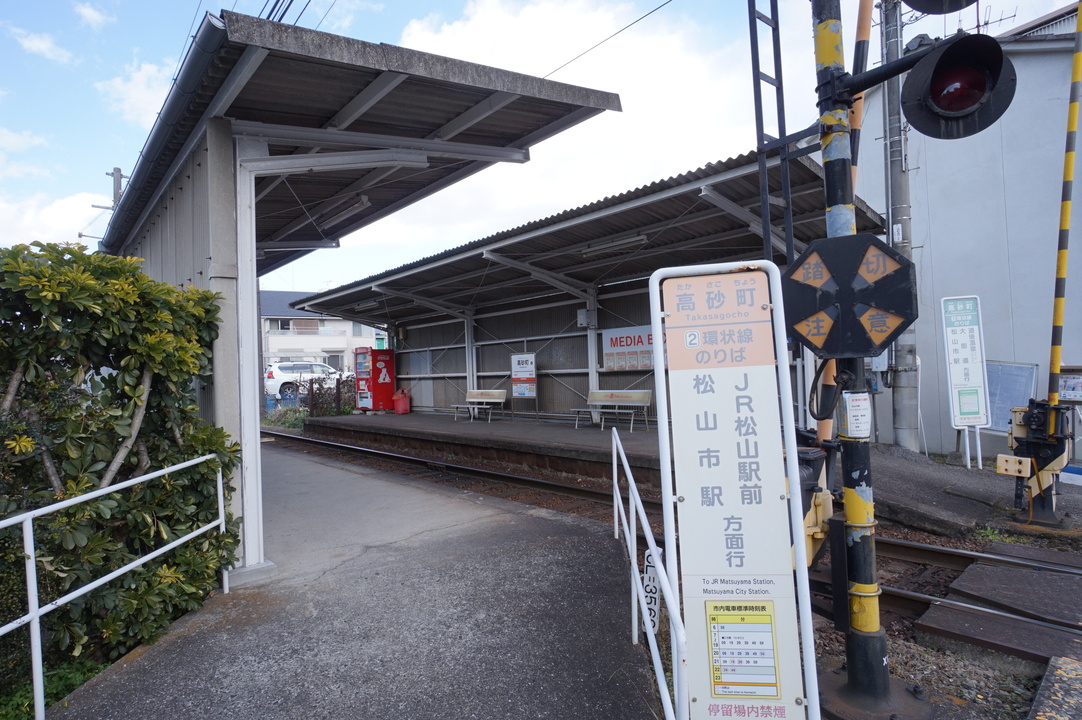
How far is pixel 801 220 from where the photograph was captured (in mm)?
8867

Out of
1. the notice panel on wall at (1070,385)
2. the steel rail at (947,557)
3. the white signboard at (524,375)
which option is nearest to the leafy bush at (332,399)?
the white signboard at (524,375)

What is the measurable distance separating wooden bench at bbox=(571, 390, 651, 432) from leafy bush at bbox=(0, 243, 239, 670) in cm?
918

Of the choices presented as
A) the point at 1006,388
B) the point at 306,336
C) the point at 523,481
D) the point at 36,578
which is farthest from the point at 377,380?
the point at 306,336

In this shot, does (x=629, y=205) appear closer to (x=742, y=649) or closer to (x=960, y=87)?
(x=960, y=87)

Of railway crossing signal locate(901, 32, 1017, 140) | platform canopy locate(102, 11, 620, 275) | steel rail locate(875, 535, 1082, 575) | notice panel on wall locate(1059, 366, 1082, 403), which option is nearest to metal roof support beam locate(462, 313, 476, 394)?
platform canopy locate(102, 11, 620, 275)

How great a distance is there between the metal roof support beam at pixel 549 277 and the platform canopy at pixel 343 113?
11.7 ft

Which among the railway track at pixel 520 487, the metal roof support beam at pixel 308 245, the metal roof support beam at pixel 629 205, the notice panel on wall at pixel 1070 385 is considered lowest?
the railway track at pixel 520 487

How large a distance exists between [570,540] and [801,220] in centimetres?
611

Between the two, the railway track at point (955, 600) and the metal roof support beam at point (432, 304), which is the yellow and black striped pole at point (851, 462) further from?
the metal roof support beam at point (432, 304)

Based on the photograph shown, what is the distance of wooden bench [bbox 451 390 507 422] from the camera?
15.7m

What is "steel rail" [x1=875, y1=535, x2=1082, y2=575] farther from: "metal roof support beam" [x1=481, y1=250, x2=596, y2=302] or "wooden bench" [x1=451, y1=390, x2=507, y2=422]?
"wooden bench" [x1=451, y1=390, x2=507, y2=422]

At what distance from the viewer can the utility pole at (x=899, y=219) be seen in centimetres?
1034

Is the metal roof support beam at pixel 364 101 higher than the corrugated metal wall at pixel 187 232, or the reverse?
the metal roof support beam at pixel 364 101

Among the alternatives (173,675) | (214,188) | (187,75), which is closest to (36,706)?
(173,675)
